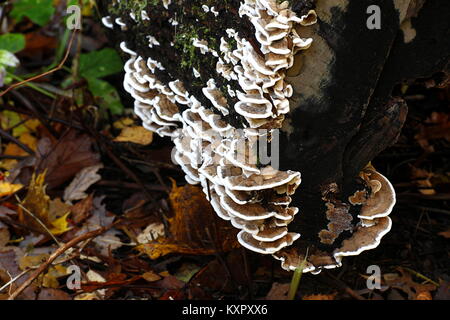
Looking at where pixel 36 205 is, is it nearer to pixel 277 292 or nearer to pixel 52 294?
pixel 52 294

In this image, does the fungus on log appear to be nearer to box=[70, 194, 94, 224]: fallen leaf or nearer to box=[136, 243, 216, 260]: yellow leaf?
box=[136, 243, 216, 260]: yellow leaf

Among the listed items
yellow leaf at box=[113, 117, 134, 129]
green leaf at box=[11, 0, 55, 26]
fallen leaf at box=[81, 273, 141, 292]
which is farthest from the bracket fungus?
green leaf at box=[11, 0, 55, 26]

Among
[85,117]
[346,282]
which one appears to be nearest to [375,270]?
[346,282]

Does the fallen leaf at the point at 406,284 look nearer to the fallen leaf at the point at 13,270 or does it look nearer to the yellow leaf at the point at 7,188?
the fallen leaf at the point at 13,270

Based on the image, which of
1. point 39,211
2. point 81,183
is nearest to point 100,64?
point 81,183

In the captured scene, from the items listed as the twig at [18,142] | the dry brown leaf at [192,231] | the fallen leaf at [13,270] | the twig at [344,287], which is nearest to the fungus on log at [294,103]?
the dry brown leaf at [192,231]
